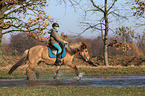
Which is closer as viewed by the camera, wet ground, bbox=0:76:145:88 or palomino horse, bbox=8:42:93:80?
wet ground, bbox=0:76:145:88

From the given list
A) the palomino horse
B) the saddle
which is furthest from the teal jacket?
the palomino horse

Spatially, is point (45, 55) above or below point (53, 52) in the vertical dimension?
below

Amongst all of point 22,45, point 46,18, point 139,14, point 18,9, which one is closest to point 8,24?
point 18,9

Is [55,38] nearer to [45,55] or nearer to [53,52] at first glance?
[53,52]

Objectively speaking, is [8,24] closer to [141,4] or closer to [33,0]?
[33,0]

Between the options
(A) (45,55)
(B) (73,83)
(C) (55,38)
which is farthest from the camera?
(A) (45,55)

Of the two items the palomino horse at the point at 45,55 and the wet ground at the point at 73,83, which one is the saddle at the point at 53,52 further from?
the wet ground at the point at 73,83

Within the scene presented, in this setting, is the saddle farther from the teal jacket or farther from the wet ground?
the wet ground

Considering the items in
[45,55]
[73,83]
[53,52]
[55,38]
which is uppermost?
[55,38]

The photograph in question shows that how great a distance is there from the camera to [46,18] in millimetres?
26312

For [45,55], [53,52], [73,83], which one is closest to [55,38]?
[53,52]

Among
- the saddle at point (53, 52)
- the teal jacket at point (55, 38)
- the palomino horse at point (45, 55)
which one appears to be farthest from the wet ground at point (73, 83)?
the teal jacket at point (55, 38)

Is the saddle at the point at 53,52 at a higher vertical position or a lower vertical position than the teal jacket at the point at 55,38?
lower

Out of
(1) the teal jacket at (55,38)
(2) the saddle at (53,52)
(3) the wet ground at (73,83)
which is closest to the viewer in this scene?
(3) the wet ground at (73,83)
